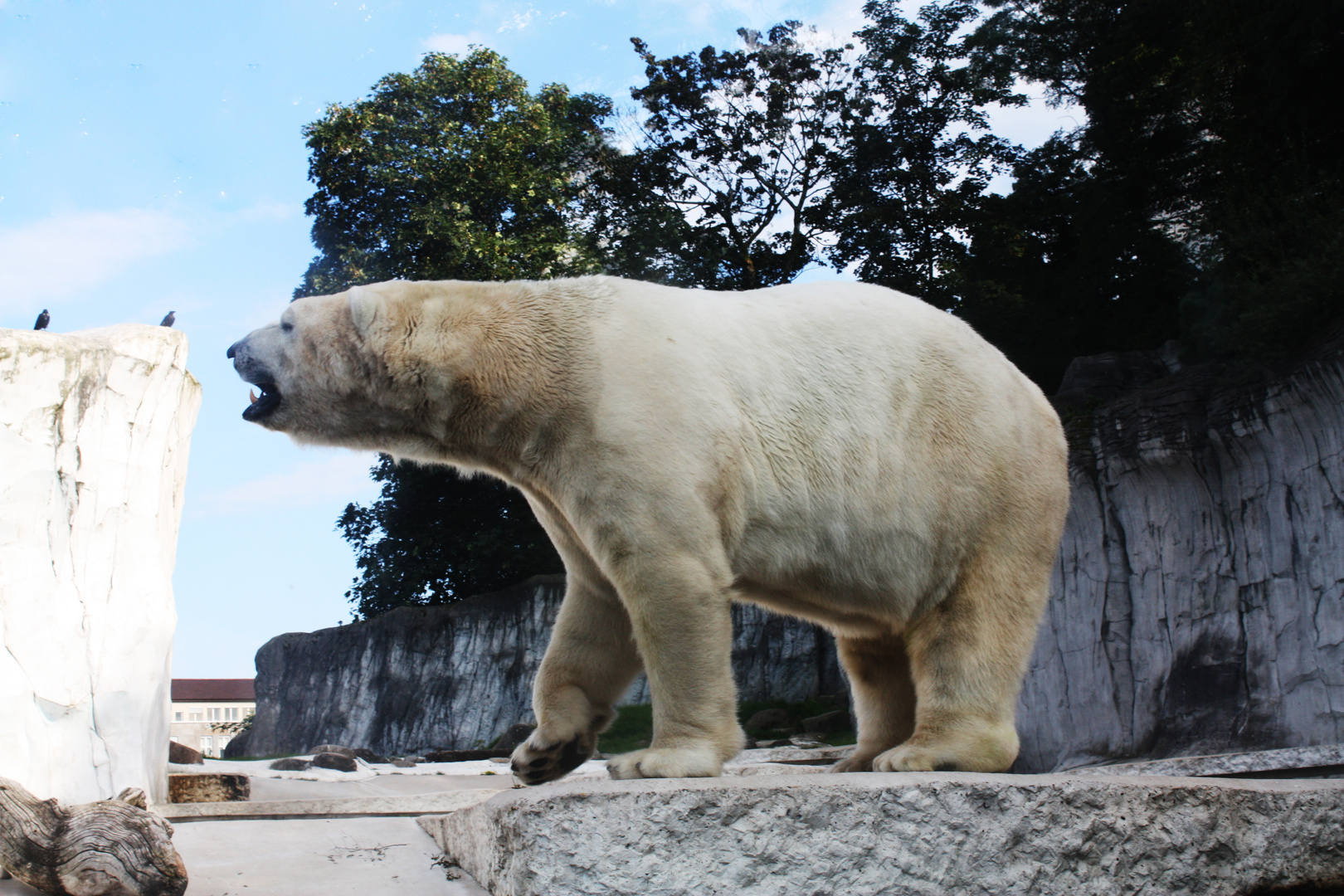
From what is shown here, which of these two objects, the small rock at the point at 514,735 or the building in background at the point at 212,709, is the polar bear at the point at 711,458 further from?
the building in background at the point at 212,709

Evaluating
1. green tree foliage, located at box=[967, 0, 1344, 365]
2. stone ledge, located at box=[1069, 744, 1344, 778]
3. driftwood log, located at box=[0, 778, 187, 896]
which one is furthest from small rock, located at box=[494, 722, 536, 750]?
driftwood log, located at box=[0, 778, 187, 896]

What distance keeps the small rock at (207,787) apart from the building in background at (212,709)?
1517 cm

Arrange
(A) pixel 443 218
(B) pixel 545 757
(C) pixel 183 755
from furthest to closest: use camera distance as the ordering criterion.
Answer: (A) pixel 443 218 < (C) pixel 183 755 < (B) pixel 545 757

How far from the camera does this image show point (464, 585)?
20.1 metres

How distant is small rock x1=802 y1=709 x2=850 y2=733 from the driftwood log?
11587mm

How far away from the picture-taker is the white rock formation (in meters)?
5.38

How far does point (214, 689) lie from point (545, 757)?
972 inches

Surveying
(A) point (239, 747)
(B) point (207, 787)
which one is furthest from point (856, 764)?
(A) point (239, 747)

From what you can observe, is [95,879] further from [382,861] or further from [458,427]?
[458,427]

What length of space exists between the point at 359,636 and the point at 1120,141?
49.5 feet

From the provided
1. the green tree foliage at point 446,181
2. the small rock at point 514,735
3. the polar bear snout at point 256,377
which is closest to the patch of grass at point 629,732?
the small rock at point 514,735

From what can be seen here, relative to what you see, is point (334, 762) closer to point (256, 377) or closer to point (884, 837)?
point (256, 377)

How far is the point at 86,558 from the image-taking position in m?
5.88

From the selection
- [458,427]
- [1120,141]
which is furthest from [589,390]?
[1120,141]
